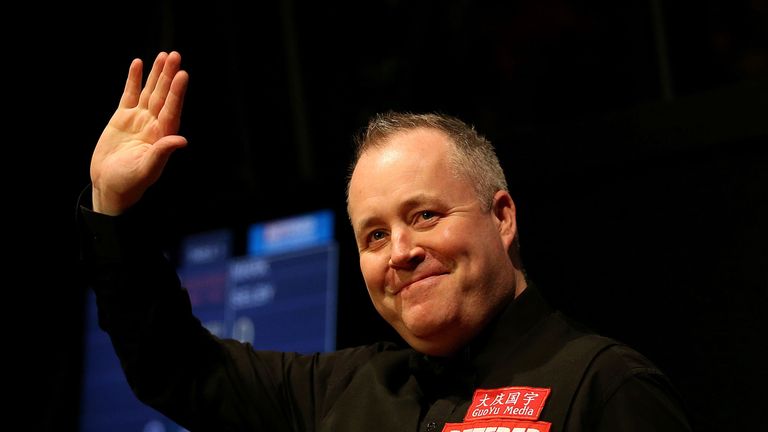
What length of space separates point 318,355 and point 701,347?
0.85 meters

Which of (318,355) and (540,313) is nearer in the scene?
(540,313)

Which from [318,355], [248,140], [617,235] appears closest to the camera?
[318,355]

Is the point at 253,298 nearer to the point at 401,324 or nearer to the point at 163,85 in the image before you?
the point at 163,85

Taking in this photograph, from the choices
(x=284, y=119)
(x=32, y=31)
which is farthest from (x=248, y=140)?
(x=32, y=31)

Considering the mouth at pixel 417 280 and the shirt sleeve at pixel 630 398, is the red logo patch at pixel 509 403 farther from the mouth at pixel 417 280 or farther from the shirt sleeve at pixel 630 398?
the mouth at pixel 417 280

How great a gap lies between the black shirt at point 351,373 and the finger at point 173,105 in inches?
7.7

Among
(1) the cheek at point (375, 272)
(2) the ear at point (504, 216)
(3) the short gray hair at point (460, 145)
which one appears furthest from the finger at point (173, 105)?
(2) the ear at point (504, 216)

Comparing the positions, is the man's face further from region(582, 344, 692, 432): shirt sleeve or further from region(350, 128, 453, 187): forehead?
region(582, 344, 692, 432): shirt sleeve

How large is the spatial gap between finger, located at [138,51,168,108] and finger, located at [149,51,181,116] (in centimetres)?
1

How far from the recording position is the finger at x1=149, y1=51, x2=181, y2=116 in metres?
2.03

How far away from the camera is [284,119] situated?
395 cm

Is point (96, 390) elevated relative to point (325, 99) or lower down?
lower down

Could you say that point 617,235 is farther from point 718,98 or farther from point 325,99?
point 325,99

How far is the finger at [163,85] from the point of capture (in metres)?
2.03
